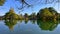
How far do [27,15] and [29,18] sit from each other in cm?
39

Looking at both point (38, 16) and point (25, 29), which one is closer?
point (25, 29)

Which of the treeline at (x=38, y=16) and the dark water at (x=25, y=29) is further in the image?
the treeline at (x=38, y=16)

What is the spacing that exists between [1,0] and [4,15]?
2376mm

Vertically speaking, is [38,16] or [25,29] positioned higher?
[38,16]

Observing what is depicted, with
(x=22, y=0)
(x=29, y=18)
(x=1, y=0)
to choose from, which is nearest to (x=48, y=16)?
(x=29, y=18)

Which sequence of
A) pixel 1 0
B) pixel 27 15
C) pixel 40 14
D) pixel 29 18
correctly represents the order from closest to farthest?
pixel 1 0
pixel 27 15
pixel 29 18
pixel 40 14

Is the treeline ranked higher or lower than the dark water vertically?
higher

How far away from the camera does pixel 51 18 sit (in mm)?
6574

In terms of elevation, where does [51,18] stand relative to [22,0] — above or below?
below

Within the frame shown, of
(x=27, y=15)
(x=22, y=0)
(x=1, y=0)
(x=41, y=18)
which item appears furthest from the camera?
(x=41, y=18)

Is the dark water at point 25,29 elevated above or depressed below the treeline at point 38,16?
below

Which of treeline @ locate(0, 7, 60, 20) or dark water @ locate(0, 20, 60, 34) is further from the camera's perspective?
treeline @ locate(0, 7, 60, 20)

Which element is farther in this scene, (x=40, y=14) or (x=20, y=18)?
(x=40, y=14)

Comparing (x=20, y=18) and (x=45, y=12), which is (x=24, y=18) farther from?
(x=45, y=12)
